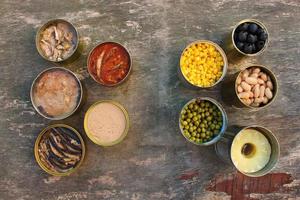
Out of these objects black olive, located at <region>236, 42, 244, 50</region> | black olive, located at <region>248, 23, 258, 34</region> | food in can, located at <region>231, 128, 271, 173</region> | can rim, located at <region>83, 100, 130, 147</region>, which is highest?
black olive, located at <region>248, 23, 258, 34</region>

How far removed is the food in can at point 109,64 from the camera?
3.38 meters

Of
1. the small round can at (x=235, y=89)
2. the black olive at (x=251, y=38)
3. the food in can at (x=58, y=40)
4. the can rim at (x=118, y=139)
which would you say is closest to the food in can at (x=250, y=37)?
the black olive at (x=251, y=38)

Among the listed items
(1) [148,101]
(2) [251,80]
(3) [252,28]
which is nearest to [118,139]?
(1) [148,101]

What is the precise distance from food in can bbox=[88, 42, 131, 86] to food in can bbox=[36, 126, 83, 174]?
59 cm

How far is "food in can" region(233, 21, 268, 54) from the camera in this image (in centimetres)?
331

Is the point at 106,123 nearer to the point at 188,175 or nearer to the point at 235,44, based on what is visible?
the point at 188,175

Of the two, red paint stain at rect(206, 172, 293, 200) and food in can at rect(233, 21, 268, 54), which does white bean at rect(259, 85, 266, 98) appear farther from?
red paint stain at rect(206, 172, 293, 200)

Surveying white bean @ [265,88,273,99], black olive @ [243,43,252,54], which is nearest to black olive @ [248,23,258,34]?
black olive @ [243,43,252,54]

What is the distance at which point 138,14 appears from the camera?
362 centimetres

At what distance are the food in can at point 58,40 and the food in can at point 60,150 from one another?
0.67 metres

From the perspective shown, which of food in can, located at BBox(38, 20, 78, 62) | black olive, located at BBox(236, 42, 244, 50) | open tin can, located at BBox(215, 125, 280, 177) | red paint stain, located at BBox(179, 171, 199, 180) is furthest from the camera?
red paint stain, located at BBox(179, 171, 199, 180)

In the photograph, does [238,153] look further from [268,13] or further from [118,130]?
[268,13]

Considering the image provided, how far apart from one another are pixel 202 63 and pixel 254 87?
506 mm

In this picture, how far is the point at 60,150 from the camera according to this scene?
11.2 feet
